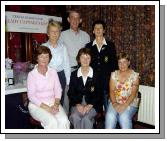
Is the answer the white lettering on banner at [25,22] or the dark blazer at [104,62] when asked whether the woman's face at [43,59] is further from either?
the white lettering on banner at [25,22]

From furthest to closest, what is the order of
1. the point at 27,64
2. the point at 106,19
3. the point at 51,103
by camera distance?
the point at 106,19 < the point at 27,64 < the point at 51,103

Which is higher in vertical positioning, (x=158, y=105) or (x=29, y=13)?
(x=29, y=13)

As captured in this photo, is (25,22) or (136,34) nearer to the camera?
(25,22)

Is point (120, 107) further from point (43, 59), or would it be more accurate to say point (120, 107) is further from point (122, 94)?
point (43, 59)

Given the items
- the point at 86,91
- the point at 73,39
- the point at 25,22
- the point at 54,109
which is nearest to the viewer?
the point at 54,109

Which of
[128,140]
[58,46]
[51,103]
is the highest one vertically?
[58,46]

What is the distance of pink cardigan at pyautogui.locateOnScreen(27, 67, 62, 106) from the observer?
2141 mm

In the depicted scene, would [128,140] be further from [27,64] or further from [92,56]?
[27,64]

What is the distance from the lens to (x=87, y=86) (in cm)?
223

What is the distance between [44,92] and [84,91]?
32cm

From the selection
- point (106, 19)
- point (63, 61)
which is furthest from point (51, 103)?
point (106, 19)

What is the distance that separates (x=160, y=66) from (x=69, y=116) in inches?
31.9

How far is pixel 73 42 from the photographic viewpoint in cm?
243

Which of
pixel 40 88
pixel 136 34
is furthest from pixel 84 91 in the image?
pixel 136 34
